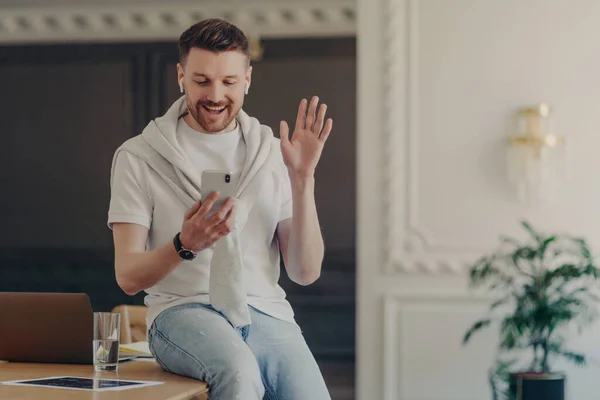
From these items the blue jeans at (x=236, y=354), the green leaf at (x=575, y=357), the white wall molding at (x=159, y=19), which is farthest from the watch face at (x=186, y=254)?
the white wall molding at (x=159, y=19)

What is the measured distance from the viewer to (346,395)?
5.63 meters

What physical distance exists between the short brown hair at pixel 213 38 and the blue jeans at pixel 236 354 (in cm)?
51

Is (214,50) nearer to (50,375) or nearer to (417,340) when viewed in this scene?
(50,375)

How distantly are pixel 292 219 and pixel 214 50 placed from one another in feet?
1.23

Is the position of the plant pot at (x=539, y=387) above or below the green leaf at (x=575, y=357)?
below

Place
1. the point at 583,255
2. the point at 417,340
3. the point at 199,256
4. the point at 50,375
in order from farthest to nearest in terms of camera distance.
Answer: the point at 417,340
the point at 583,255
the point at 199,256
the point at 50,375

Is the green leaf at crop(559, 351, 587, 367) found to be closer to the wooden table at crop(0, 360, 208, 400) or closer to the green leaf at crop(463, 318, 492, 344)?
the green leaf at crop(463, 318, 492, 344)

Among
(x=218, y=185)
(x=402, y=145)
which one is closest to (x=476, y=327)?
(x=402, y=145)

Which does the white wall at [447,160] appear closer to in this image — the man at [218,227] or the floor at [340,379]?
the floor at [340,379]

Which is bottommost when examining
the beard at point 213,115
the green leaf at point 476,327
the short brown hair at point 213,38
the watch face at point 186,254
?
the green leaf at point 476,327

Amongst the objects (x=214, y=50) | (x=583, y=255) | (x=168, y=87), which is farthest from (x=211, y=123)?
(x=168, y=87)

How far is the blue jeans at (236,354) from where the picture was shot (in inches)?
62.6

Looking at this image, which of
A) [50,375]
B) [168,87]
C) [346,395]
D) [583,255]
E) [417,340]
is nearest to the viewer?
[50,375]

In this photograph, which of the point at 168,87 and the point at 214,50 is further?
the point at 168,87
